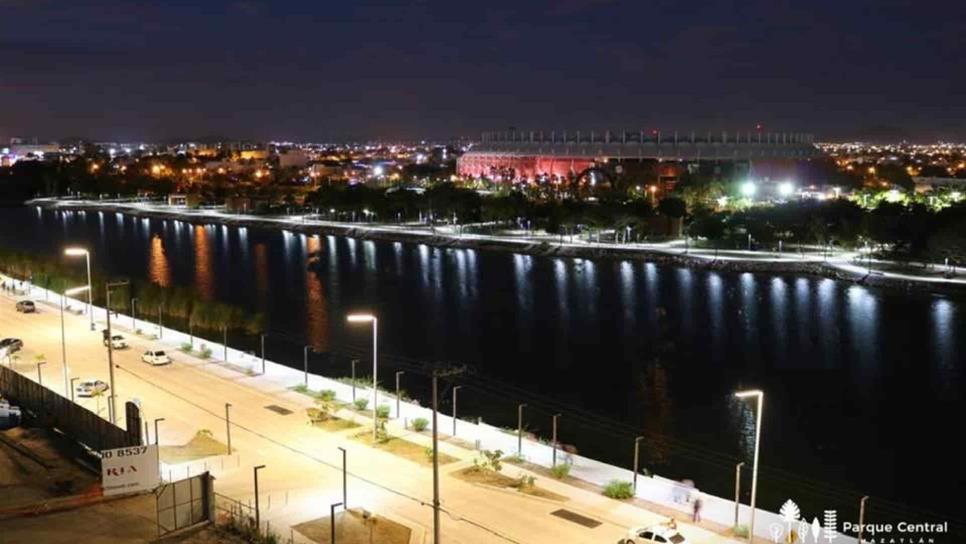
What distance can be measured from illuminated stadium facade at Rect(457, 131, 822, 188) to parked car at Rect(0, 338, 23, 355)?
3218 centimetres

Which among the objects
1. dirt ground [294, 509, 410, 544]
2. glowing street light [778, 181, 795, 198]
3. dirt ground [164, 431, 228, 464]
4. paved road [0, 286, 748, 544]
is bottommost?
paved road [0, 286, 748, 544]

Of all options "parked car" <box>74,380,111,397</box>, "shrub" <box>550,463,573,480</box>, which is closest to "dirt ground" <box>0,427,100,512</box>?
"parked car" <box>74,380,111,397</box>

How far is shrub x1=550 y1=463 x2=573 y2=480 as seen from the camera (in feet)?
24.3

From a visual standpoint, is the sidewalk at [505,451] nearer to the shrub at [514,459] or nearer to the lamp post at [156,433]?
the shrub at [514,459]

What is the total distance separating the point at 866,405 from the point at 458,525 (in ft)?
23.1

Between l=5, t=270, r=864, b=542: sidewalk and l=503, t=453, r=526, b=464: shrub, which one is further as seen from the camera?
l=503, t=453, r=526, b=464: shrub

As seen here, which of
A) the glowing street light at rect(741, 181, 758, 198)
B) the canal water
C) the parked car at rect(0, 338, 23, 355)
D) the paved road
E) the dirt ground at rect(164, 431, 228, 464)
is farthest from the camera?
the glowing street light at rect(741, 181, 758, 198)

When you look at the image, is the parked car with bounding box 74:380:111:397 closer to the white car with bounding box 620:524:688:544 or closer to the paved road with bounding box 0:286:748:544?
the paved road with bounding box 0:286:748:544

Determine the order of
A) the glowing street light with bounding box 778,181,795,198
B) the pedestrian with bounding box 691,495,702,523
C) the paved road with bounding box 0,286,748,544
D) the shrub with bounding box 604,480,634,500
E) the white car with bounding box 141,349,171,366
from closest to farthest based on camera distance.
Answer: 1. the paved road with bounding box 0,286,748,544
2. the pedestrian with bounding box 691,495,702,523
3. the shrub with bounding box 604,480,634,500
4. the white car with bounding box 141,349,171,366
5. the glowing street light with bounding box 778,181,795,198

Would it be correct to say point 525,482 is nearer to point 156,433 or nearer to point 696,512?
point 696,512

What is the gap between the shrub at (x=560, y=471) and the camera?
24.3ft

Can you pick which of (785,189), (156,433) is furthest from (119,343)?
(785,189)

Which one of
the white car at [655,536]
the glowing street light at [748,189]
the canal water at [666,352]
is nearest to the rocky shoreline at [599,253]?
the canal water at [666,352]

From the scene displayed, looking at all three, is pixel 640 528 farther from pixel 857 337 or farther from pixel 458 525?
pixel 857 337
